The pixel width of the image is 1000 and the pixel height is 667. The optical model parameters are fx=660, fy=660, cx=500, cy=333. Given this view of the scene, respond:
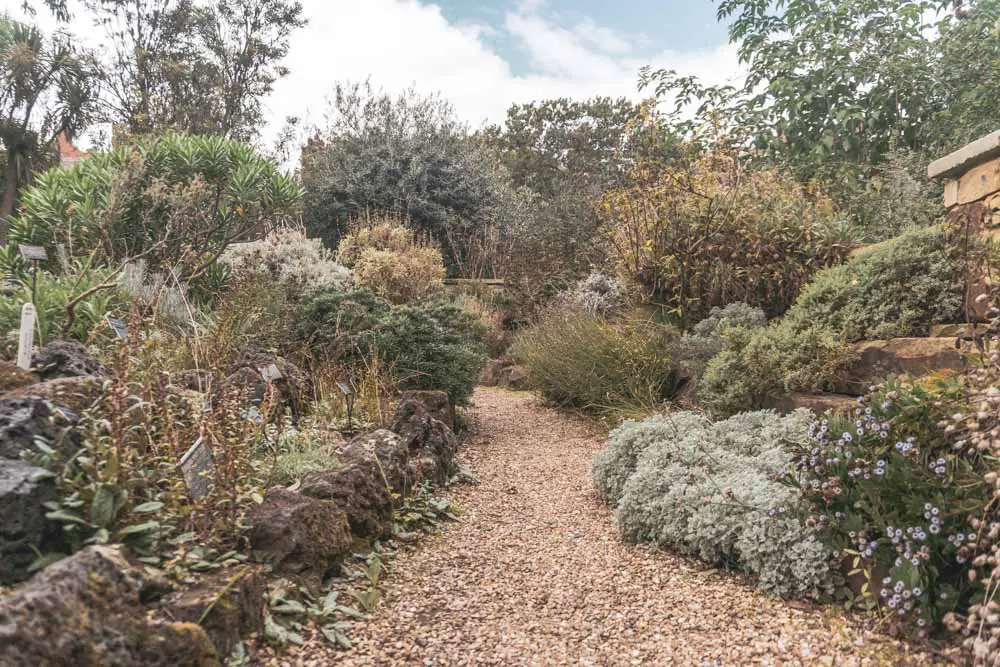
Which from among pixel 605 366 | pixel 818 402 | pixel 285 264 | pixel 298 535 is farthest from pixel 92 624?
pixel 285 264

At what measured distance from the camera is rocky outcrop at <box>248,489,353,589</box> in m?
2.42

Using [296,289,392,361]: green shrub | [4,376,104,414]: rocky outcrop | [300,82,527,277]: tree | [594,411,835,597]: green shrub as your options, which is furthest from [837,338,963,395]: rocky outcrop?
[300,82,527,277]: tree

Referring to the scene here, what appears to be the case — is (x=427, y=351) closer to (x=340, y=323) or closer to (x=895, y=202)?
(x=340, y=323)

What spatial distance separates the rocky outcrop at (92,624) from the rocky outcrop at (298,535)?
571 mm

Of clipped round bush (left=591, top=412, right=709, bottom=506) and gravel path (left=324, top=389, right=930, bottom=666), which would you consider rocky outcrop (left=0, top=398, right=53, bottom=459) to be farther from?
clipped round bush (left=591, top=412, right=709, bottom=506)

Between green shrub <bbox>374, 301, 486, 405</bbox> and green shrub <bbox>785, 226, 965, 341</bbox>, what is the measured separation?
266 cm

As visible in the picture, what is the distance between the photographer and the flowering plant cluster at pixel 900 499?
222 centimetres

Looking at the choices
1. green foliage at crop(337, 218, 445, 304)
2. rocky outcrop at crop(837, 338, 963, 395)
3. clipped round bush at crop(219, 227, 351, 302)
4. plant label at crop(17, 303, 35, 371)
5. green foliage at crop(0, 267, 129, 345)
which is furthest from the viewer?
green foliage at crop(337, 218, 445, 304)

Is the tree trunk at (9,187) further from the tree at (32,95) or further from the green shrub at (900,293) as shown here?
the green shrub at (900,293)

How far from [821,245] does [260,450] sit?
5229 mm

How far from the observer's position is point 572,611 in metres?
2.59

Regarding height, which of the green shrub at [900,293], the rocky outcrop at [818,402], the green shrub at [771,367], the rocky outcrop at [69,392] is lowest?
the rocky outcrop at [69,392]

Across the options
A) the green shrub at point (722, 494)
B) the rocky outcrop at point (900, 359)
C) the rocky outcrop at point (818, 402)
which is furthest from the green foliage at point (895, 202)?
the green shrub at point (722, 494)

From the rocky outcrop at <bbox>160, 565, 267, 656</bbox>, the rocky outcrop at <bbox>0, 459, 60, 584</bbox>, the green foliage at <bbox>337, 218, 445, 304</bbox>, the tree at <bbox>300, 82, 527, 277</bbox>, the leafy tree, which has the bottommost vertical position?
the rocky outcrop at <bbox>160, 565, 267, 656</bbox>
